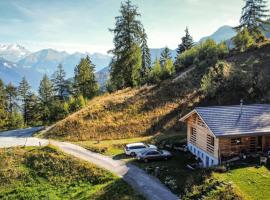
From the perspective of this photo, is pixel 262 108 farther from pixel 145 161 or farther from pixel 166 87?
pixel 166 87

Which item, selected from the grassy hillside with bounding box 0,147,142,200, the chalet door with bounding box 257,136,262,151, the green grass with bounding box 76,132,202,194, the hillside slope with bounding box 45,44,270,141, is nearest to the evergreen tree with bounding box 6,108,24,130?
the hillside slope with bounding box 45,44,270,141

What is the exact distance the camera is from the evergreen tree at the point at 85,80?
7950 centimetres

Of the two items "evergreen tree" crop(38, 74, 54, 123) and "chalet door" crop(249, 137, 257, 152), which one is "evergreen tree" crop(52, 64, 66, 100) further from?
"chalet door" crop(249, 137, 257, 152)

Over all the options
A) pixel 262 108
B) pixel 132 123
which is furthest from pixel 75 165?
pixel 262 108

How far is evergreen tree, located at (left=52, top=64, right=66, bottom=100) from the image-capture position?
85500 millimetres

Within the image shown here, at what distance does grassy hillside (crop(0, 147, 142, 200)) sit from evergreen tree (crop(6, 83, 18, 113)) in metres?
47.6

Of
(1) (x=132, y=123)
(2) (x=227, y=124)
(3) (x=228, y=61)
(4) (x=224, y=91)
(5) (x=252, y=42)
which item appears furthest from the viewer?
(5) (x=252, y=42)

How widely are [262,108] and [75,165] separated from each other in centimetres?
2267

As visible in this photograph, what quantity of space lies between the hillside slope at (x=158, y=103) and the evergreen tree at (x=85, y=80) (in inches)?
544

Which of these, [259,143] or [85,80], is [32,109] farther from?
[259,143]

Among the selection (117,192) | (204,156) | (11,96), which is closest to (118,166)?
(117,192)

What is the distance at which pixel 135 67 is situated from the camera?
7044cm

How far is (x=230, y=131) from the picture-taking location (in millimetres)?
34250

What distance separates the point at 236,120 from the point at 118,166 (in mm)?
13947
